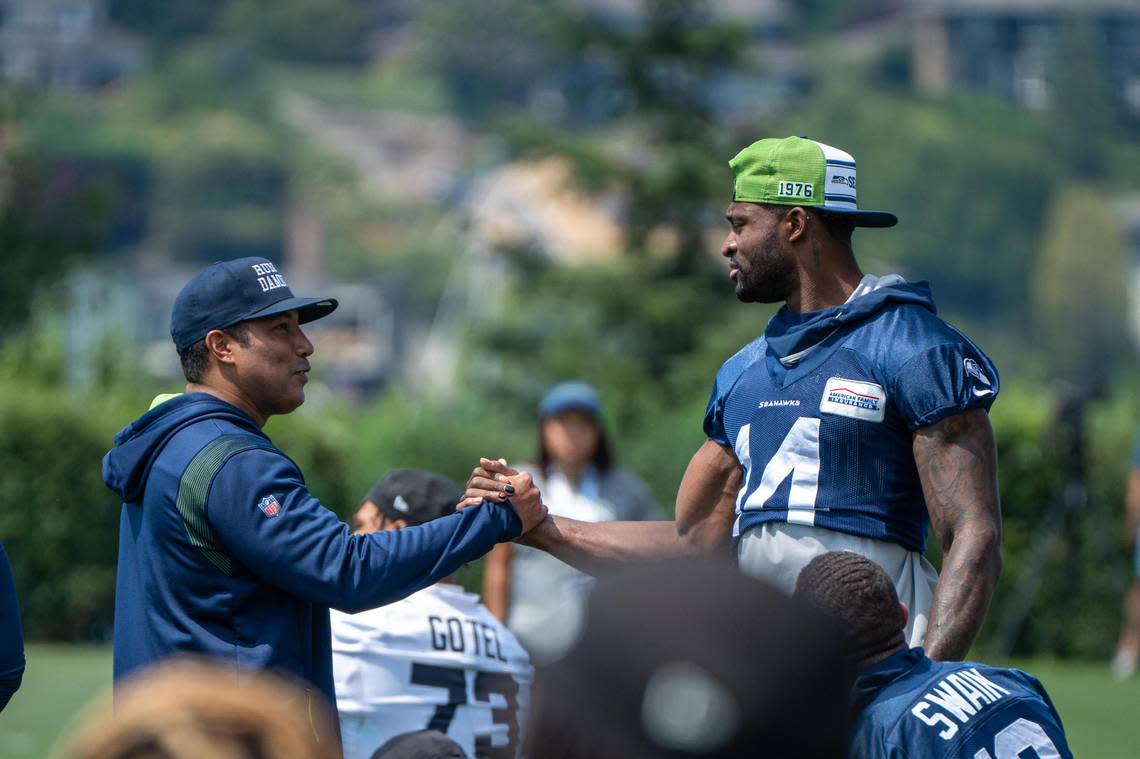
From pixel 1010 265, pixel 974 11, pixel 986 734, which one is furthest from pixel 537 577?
pixel 974 11

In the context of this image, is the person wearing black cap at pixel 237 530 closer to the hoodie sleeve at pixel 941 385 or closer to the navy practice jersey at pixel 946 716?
the hoodie sleeve at pixel 941 385

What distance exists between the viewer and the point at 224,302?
3.93 m

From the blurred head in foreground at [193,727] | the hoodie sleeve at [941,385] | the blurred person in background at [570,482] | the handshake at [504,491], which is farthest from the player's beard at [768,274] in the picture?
the blurred person in background at [570,482]

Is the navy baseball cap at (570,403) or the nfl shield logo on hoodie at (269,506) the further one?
the navy baseball cap at (570,403)

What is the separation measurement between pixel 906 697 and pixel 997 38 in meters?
182

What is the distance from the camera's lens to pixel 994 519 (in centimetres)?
407

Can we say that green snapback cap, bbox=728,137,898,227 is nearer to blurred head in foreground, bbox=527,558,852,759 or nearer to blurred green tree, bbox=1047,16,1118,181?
blurred head in foreground, bbox=527,558,852,759

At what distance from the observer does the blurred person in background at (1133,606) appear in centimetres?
1251

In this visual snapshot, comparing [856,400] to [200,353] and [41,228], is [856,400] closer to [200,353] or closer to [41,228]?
[200,353]

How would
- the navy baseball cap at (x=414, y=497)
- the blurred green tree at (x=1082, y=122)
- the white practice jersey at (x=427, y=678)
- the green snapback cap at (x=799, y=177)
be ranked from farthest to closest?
the blurred green tree at (x=1082, y=122), the navy baseball cap at (x=414, y=497), the white practice jersey at (x=427, y=678), the green snapback cap at (x=799, y=177)

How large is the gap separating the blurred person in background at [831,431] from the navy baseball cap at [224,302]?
0.60 meters

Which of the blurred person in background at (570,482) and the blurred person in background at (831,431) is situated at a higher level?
the blurred person in background at (831,431)

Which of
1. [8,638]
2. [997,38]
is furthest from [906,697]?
[997,38]

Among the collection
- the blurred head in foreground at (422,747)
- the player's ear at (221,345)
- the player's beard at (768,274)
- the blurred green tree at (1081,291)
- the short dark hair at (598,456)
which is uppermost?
the player's beard at (768,274)
